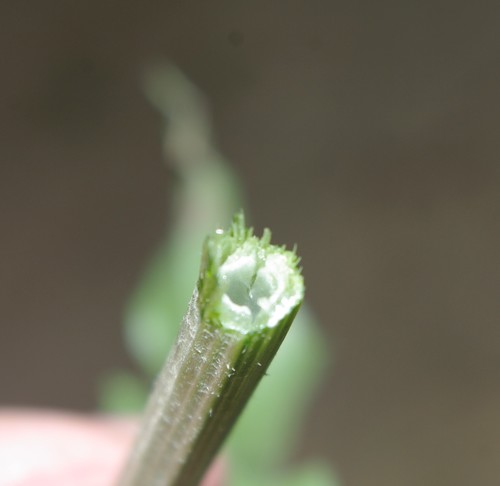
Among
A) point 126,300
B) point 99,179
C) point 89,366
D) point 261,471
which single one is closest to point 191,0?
point 99,179

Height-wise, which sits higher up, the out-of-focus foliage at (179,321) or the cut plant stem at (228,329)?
the out-of-focus foliage at (179,321)

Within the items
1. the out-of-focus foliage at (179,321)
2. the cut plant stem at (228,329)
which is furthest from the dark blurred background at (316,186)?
the cut plant stem at (228,329)

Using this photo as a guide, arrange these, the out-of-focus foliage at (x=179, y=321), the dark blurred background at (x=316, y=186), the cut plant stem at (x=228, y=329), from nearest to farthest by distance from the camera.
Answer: the cut plant stem at (x=228, y=329)
the out-of-focus foliage at (x=179, y=321)
the dark blurred background at (x=316, y=186)

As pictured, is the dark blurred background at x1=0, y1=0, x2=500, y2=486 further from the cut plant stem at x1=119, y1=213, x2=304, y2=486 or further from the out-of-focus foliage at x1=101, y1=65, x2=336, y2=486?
the cut plant stem at x1=119, y1=213, x2=304, y2=486

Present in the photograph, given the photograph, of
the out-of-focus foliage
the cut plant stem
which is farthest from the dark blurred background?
the cut plant stem

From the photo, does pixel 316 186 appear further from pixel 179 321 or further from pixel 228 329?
pixel 228 329

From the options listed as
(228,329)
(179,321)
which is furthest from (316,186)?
(228,329)

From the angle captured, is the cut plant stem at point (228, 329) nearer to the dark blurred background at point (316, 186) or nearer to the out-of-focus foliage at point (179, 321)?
the out-of-focus foliage at point (179, 321)
